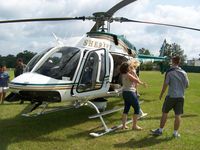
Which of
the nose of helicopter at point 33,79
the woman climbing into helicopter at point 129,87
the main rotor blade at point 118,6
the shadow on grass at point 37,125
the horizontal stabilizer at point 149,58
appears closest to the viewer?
the nose of helicopter at point 33,79

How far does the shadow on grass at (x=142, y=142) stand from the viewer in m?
A: 7.42

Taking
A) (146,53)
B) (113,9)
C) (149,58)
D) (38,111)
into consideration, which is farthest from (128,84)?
(146,53)

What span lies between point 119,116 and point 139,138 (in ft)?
9.08

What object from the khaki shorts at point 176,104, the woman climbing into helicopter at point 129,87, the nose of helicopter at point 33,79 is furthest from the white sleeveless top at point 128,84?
the nose of helicopter at point 33,79

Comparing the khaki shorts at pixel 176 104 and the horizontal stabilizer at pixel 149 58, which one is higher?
the horizontal stabilizer at pixel 149 58

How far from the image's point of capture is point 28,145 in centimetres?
746

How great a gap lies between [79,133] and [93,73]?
5.43 ft

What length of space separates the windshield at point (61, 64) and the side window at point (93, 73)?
1.09ft

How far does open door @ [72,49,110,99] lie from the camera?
28.3 feet

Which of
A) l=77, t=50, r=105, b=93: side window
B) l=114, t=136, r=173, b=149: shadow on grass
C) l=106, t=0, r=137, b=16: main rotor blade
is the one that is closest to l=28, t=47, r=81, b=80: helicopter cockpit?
l=77, t=50, r=105, b=93: side window

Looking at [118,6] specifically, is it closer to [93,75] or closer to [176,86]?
[93,75]

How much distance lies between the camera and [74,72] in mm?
8492

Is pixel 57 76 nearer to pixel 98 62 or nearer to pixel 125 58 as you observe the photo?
pixel 98 62

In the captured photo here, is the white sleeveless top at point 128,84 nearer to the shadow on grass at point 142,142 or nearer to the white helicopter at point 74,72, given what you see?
the white helicopter at point 74,72
